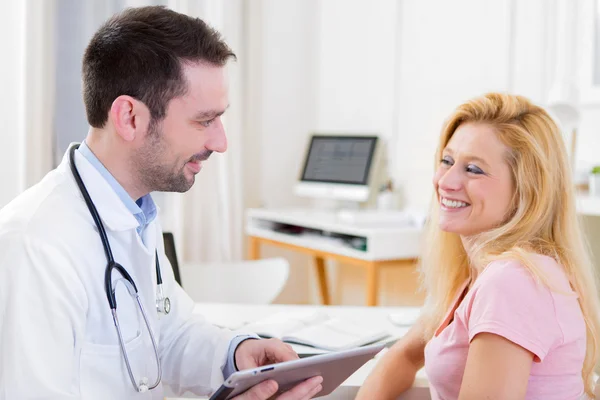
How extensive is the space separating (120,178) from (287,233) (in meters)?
2.48

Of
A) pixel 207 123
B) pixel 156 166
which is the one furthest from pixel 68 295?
pixel 207 123

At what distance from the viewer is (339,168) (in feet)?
13.3

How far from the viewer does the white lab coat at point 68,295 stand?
1080mm

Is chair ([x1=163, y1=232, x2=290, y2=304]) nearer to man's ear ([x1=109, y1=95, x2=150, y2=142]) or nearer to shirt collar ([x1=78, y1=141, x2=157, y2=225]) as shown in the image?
shirt collar ([x1=78, y1=141, x2=157, y2=225])

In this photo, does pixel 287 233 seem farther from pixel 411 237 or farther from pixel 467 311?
pixel 467 311

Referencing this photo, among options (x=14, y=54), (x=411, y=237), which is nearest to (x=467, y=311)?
(x=411, y=237)

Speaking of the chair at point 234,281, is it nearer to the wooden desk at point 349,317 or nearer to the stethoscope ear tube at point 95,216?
the wooden desk at point 349,317

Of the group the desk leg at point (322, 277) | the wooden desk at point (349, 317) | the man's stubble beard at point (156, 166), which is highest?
the man's stubble beard at point (156, 166)

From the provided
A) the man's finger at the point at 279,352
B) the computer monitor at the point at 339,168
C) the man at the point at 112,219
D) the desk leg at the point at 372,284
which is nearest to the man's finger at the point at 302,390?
the man at the point at 112,219

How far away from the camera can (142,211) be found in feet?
4.70

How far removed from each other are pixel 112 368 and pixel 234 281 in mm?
1590

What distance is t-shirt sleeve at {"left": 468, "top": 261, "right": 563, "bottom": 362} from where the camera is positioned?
120cm

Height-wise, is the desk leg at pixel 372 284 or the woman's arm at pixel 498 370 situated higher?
the woman's arm at pixel 498 370

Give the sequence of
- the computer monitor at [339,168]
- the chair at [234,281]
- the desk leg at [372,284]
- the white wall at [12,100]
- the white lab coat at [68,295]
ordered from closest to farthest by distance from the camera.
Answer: the white lab coat at [68,295]
the chair at [234,281]
the desk leg at [372,284]
the white wall at [12,100]
the computer monitor at [339,168]
